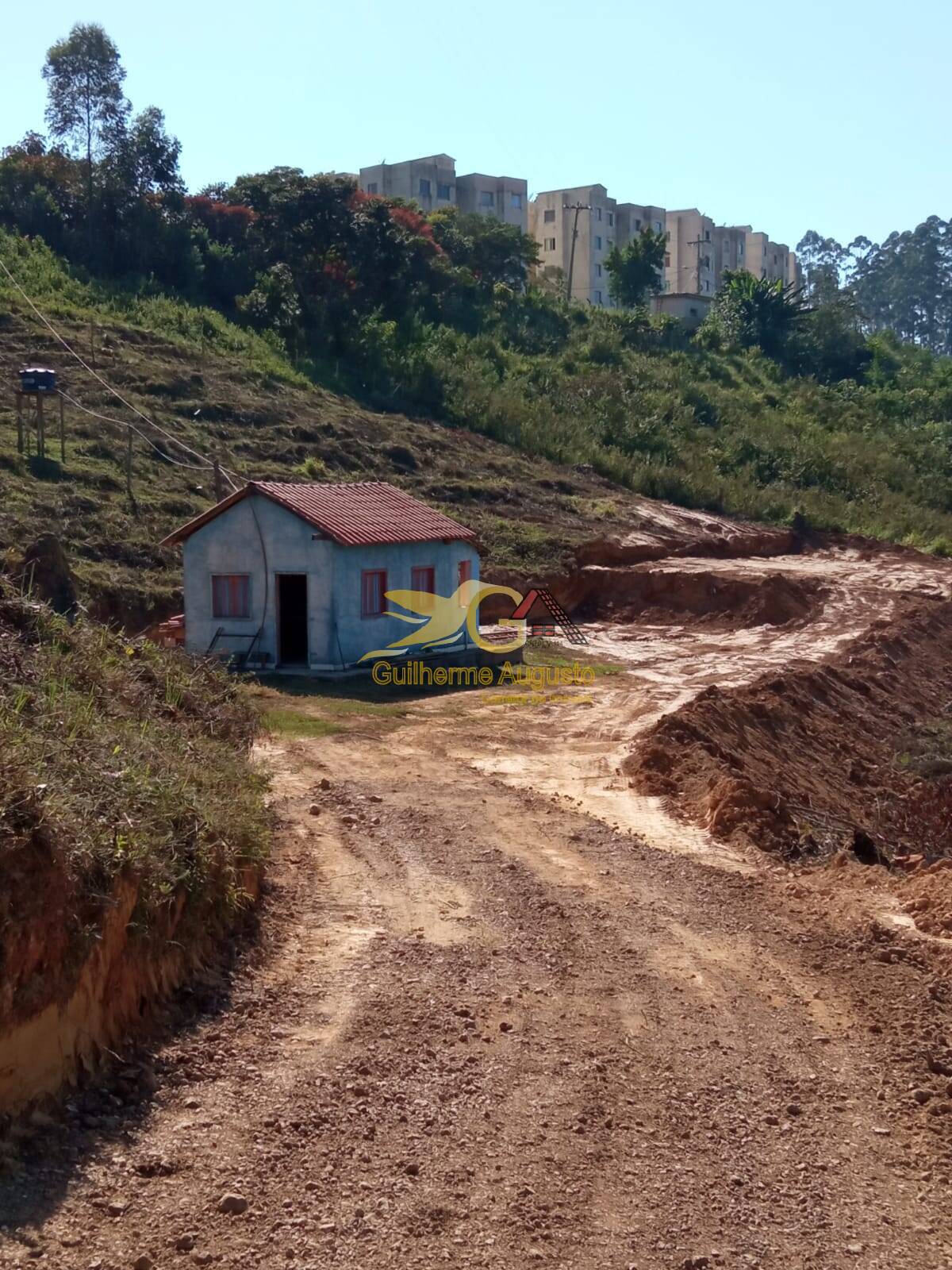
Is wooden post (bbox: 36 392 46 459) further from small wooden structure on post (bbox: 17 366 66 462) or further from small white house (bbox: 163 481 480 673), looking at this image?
small white house (bbox: 163 481 480 673)

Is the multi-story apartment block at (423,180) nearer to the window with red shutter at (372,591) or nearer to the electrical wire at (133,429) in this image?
the electrical wire at (133,429)

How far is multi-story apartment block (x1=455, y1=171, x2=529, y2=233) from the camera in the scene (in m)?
88.6

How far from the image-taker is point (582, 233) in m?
91.7

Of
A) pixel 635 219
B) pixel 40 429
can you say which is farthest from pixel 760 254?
pixel 40 429

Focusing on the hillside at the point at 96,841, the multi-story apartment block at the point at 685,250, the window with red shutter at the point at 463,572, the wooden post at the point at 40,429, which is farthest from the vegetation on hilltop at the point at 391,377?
the multi-story apartment block at the point at 685,250

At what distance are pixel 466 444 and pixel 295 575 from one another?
20867mm

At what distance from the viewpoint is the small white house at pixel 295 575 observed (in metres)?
22.4

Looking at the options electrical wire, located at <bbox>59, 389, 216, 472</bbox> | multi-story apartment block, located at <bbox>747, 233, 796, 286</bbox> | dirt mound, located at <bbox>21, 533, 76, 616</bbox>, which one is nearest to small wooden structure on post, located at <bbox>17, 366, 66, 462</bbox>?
electrical wire, located at <bbox>59, 389, 216, 472</bbox>

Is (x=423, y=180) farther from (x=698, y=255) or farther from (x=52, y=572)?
(x=52, y=572)

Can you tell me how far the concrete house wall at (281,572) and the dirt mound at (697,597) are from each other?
994 cm

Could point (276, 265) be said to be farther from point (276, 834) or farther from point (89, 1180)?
point (89, 1180)

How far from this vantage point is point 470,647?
81.8 ft

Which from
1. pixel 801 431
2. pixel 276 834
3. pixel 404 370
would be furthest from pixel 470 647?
pixel 801 431

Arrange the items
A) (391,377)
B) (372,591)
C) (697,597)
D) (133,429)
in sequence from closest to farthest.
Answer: (372,591) → (697,597) → (133,429) → (391,377)
